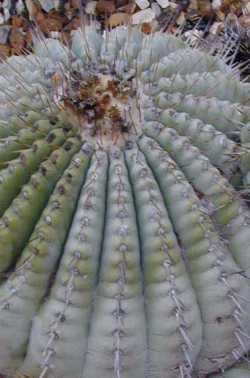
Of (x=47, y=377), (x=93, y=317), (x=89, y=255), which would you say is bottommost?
(x=47, y=377)

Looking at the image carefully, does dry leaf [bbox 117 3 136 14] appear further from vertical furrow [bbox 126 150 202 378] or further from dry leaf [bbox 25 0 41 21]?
vertical furrow [bbox 126 150 202 378]

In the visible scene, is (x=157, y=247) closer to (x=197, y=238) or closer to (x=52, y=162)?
(x=197, y=238)

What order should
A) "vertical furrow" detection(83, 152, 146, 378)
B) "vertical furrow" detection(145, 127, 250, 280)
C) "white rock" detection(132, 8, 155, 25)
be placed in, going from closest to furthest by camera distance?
"vertical furrow" detection(83, 152, 146, 378) → "vertical furrow" detection(145, 127, 250, 280) → "white rock" detection(132, 8, 155, 25)

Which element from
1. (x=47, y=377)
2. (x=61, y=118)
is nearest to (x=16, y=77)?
(x=61, y=118)

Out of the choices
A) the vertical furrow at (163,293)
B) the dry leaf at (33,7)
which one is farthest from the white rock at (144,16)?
the vertical furrow at (163,293)

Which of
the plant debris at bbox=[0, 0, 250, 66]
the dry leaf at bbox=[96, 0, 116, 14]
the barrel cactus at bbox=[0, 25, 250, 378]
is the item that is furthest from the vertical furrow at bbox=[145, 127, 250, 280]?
the dry leaf at bbox=[96, 0, 116, 14]

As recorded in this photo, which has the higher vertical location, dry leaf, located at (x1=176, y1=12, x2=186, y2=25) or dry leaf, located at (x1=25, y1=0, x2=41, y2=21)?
dry leaf, located at (x1=176, y1=12, x2=186, y2=25)

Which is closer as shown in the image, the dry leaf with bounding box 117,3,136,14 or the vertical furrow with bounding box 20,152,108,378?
the vertical furrow with bounding box 20,152,108,378
